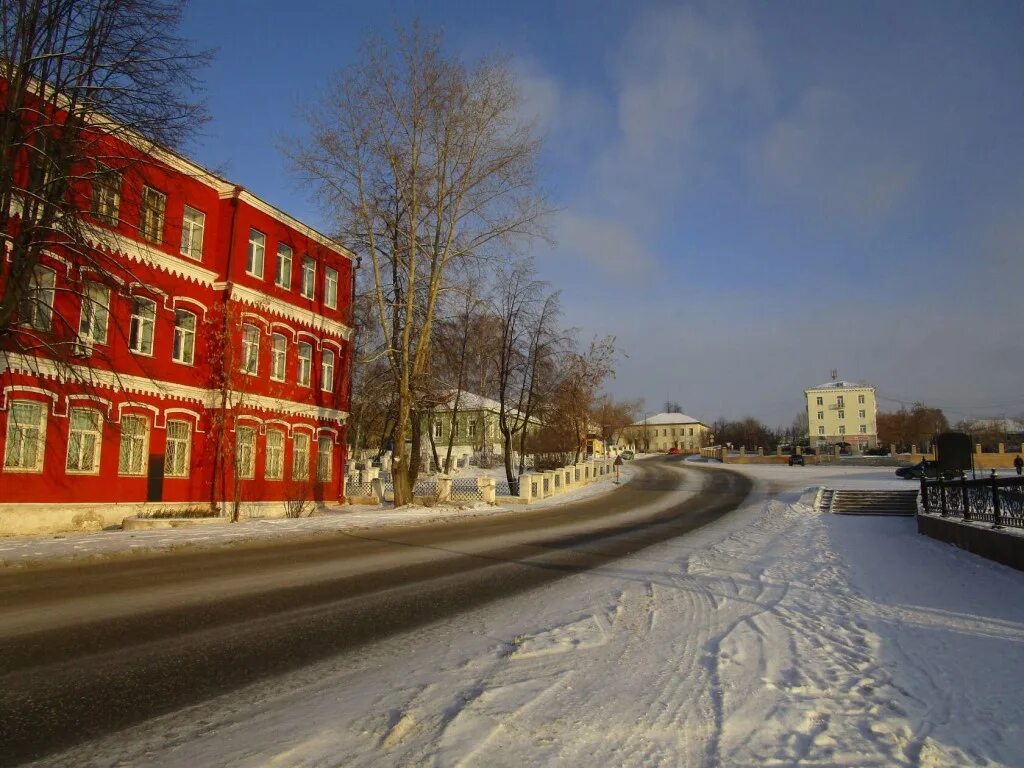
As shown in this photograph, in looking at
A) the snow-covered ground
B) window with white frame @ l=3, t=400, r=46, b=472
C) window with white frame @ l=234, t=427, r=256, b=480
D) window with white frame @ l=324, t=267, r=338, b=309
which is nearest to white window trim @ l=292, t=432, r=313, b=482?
window with white frame @ l=234, t=427, r=256, b=480

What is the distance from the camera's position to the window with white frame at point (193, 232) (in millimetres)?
22250

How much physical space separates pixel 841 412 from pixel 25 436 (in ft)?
452

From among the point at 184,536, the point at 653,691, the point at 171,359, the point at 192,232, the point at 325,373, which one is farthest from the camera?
the point at 325,373

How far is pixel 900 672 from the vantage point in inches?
230

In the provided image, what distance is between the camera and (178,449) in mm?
22047

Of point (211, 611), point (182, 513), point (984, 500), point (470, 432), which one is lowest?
point (182, 513)

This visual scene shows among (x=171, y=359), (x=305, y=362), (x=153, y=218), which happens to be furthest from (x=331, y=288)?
(x=171, y=359)

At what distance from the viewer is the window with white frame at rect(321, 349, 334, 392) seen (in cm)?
2850

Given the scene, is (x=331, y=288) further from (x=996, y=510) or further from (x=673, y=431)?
(x=673, y=431)

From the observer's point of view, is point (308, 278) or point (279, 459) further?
point (308, 278)

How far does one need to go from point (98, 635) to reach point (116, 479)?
15.3 m

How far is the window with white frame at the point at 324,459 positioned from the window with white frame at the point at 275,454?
2253 mm

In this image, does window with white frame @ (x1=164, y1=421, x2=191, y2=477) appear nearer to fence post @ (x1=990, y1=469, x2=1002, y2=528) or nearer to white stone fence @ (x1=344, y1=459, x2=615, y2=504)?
white stone fence @ (x1=344, y1=459, x2=615, y2=504)

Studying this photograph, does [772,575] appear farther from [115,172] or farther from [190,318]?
[190,318]
